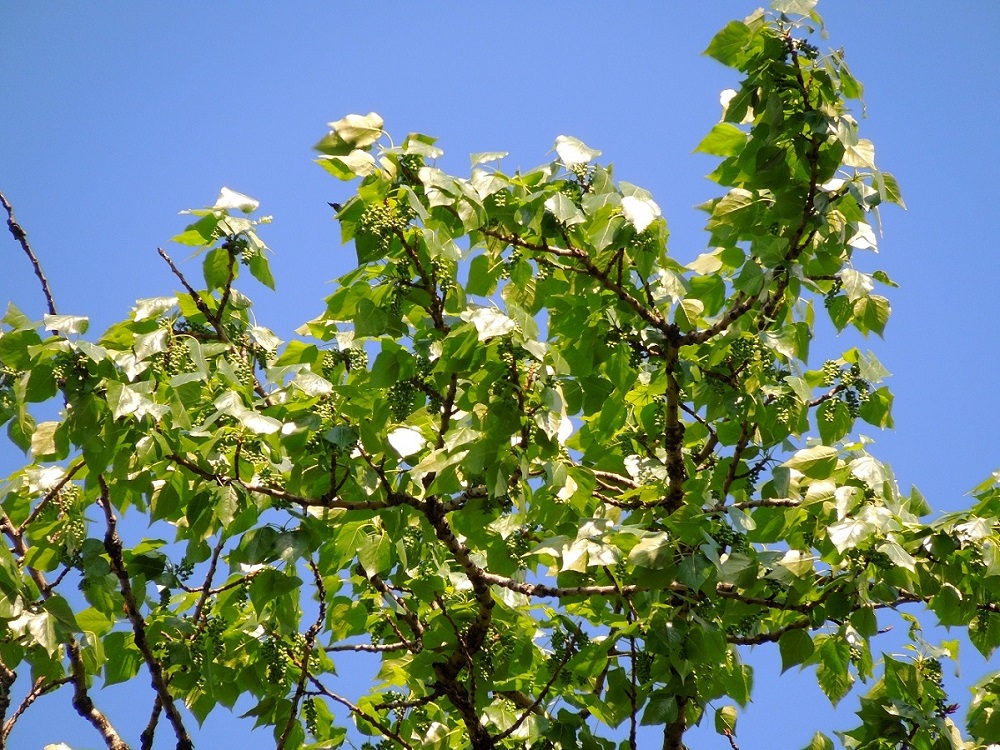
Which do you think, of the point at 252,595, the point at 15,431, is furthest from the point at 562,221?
the point at 15,431

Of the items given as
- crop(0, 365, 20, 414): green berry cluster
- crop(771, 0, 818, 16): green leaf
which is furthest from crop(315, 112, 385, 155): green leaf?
crop(771, 0, 818, 16): green leaf

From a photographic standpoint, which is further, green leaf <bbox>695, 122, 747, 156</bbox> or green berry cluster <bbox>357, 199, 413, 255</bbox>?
green leaf <bbox>695, 122, 747, 156</bbox>

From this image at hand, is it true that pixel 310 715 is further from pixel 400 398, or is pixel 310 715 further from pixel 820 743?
pixel 820 743

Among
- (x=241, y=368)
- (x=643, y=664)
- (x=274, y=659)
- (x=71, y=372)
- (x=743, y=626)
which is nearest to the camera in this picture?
(x=71, y=372)

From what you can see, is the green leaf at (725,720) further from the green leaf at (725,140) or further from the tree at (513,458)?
the green leaf at (725,140)

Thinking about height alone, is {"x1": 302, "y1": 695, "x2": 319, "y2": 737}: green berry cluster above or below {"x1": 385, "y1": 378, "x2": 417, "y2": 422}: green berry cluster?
below

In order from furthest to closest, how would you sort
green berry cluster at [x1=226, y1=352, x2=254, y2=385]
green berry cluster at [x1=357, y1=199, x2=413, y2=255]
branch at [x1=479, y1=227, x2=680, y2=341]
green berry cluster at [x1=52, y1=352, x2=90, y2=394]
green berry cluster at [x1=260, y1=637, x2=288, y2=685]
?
green berry cluster at [x1=260, y1=637, x2=288, y2=685] < green berry cluster at [x1=226, y1=352, x2=254, y2=385] < branch at [x1=479, y1=227, x2=680, y2=341] < green berry cluster at [x1=357, y1=199, x2=413, y2=255] < green berry cluster at [x1=52, y1=352, x2=90, y2=394]

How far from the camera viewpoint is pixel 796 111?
16.4ft

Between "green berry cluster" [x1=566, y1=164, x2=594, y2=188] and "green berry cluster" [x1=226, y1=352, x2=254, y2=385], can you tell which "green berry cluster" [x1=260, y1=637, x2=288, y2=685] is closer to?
"green berry cluster" [x1=226, y1=352, x2=254, y2=385]

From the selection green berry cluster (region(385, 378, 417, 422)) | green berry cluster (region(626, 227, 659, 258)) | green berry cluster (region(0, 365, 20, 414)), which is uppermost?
green berry cluster (region(626, 227, 659, 258))

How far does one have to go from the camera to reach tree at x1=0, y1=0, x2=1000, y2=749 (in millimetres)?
4582

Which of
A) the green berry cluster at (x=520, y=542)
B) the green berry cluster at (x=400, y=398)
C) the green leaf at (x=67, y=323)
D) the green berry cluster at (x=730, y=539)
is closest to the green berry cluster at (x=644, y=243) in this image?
the green berry cluster at (x=400, y=398)

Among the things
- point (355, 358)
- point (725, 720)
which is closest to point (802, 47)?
point (355, 358)

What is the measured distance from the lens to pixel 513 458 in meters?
4.57
